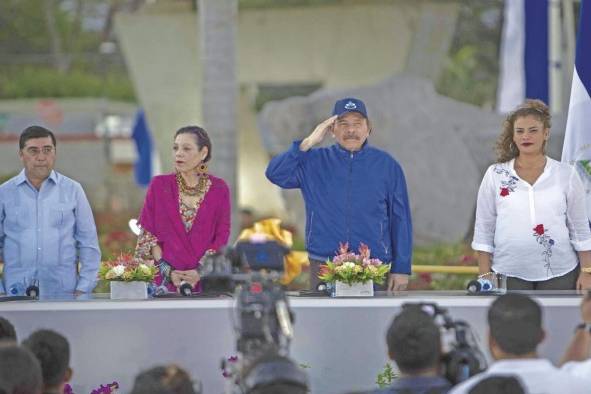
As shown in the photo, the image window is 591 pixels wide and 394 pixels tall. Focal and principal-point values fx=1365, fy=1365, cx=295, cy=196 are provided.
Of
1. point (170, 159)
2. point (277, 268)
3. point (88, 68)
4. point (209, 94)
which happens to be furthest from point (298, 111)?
point (88, 68)

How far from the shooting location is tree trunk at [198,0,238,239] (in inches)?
518

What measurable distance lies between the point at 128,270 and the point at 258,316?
193cm

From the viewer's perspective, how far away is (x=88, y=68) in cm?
4422

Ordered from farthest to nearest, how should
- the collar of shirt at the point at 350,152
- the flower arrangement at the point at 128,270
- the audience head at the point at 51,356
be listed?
the collar of shirt at the point at 350,152 < the flower arrangement at the point at 128,270 < the audience head at the point at 51,356

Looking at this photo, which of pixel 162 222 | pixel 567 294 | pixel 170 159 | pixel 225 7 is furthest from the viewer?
pixel 170 159

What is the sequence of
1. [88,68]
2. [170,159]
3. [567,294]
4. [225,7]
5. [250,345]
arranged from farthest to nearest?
1. [88,68]
2. [170,159]
3. [225,7]
4. [567,294]
5. [250,345]

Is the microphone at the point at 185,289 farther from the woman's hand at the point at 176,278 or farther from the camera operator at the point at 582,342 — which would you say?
the camera operator at the point at 582,342

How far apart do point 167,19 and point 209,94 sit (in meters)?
6.10

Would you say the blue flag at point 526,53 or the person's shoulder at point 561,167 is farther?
the blue flag at point 526,53

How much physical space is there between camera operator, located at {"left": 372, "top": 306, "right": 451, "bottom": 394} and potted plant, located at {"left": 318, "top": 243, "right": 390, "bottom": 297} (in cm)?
198

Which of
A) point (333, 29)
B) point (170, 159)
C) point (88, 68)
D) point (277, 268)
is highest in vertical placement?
point (88, 68)

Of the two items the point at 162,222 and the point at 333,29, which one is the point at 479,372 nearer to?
the point at 162,222

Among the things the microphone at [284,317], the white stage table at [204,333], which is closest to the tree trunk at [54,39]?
the white stage table at [204,333]

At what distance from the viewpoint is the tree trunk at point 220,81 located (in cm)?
1315
